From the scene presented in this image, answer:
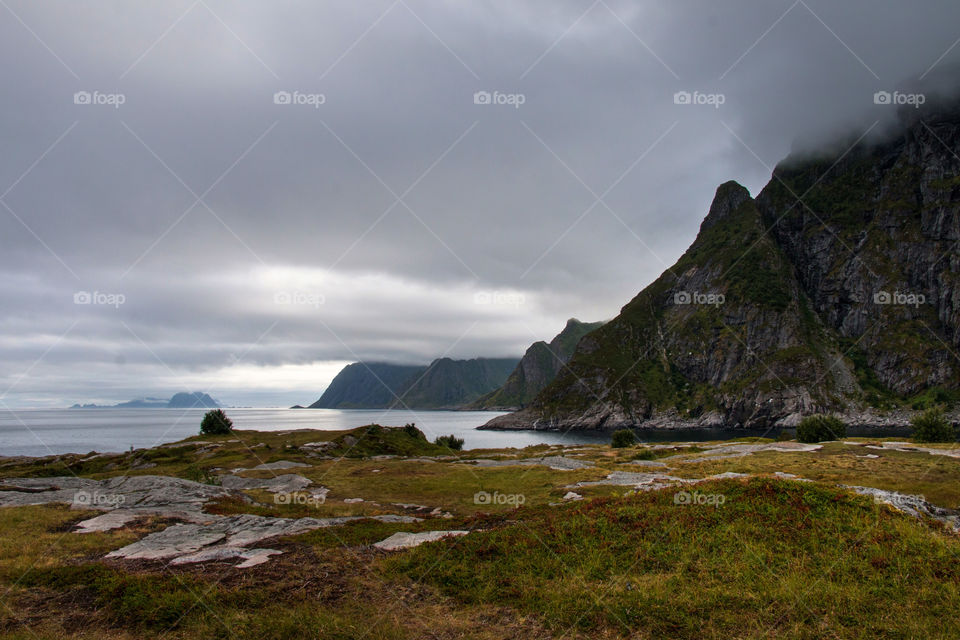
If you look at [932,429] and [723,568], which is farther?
[932,429]

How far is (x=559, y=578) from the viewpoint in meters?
13.9

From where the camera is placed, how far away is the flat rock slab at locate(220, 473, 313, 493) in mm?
39931

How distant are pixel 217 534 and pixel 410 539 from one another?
349 inches

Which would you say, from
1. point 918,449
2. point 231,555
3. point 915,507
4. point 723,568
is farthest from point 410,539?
point 918,449

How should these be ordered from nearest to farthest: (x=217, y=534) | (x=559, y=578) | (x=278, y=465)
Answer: (x=559, y=578) → (x=217, y=534) → (x=278, y=465)

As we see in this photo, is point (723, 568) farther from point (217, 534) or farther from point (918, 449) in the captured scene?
point (918, 449)

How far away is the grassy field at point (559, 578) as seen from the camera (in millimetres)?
11242

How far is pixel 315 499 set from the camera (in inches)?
1325

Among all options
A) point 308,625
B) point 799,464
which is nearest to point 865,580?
point 308,625

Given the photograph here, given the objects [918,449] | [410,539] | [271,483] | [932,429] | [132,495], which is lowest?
[932,429]

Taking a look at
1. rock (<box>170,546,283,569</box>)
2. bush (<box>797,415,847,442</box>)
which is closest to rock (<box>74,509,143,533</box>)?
rock (<box>170,546,283,569</box>)

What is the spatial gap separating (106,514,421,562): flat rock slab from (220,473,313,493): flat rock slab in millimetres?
17102

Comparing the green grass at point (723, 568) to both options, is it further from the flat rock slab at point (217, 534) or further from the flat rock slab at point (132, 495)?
the flat rock slab at point (132, 495)

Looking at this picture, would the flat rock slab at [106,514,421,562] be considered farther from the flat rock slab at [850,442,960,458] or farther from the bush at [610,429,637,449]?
the bush at [610,429,637,449]
